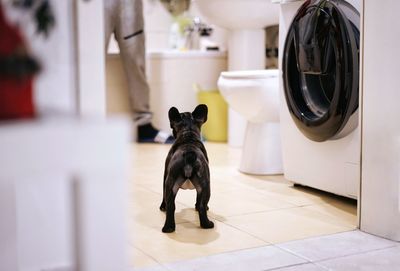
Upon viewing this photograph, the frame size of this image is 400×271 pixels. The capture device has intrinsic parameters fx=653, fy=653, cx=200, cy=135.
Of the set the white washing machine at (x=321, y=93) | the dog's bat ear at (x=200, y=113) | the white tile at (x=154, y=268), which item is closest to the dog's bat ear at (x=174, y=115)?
the dog's bat ear at (x=200, y=113)

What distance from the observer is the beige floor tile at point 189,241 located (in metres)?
1.80

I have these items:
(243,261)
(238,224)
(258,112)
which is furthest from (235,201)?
(243,261)

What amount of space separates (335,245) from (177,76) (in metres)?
2.41

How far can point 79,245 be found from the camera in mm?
900

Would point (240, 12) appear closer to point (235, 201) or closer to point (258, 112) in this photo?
point (258, 112)

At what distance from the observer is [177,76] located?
4.11 m

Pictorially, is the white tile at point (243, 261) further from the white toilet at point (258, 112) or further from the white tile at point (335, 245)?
the white toilet at point (258, 112)

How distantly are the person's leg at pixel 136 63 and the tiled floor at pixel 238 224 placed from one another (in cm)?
92

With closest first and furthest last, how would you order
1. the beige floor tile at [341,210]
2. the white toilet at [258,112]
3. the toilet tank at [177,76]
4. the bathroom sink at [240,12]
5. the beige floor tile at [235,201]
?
1. the beige floor tile at [341,210]
2. the beige floor tile at [235,201]
3. the white toilet at [258,112]
4. the bathroom sink at [240,12]
5. the toilet tank at [177,76]

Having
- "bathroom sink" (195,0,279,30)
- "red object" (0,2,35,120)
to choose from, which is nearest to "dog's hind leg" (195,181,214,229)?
"red object" (0,2,35,120)

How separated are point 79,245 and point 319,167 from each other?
65.8 inches

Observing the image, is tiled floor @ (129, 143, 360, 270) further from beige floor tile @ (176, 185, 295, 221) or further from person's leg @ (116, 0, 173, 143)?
person's leg @ (116, 0, 173, 143)

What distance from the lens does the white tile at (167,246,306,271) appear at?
65.9 inches

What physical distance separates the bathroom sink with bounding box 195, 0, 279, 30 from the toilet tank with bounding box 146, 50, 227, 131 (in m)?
0.59
